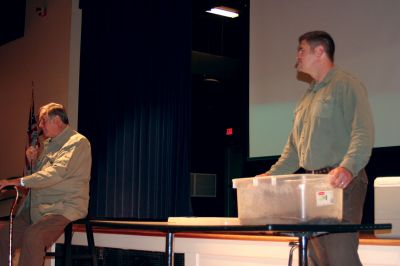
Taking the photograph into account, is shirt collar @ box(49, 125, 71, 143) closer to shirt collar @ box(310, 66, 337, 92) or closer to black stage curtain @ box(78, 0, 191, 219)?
black stage curtain @ box(78, 0, 191, 219)

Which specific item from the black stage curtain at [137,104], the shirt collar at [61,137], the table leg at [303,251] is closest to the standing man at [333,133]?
the table leg at [303,251]

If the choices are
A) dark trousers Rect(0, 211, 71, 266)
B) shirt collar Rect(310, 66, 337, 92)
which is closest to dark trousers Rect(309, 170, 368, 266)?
shirt collar Rect(310, 66, 337, 92)

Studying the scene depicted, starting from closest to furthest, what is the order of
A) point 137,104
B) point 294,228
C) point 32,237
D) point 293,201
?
point 294,228 < point 293,201 < point 32,237 < point 137,104

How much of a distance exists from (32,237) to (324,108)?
1916 millimetres

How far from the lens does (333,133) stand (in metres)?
2.43

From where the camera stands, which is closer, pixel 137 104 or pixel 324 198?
pixel 324 198

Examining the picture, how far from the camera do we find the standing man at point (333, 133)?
2.23 meters

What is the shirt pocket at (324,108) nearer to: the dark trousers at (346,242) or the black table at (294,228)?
the dark trousers at (346,242)

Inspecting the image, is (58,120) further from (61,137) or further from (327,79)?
(327,79)

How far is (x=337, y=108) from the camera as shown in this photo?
2.43 m

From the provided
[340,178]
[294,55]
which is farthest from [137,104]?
[340,178]

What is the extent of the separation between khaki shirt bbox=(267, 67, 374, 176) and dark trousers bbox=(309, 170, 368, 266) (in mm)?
122

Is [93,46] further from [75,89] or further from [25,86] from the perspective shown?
[25,86]

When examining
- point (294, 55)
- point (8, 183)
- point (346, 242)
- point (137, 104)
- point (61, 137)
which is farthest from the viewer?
point (137, 104)
